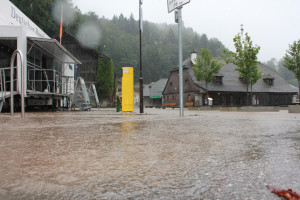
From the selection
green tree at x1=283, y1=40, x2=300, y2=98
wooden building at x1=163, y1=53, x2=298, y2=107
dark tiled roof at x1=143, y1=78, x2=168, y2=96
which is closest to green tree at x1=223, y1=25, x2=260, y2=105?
green tree at x1=283, y1=40, x2=300, y2=98

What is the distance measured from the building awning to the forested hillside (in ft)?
66.5

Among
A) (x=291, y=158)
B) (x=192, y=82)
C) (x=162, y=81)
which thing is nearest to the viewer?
(x=291, y=158)

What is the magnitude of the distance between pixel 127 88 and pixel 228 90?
1119 inches

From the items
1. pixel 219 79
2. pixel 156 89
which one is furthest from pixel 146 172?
pixel 156 89

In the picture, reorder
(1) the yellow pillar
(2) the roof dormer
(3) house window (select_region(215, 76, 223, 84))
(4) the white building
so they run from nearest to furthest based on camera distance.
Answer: (4) the white building, (1) the yellow pillar, (3) house window (select_region(215, 76, 223, 84)), (2) the roof dormer

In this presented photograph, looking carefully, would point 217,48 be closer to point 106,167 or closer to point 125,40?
point 125,40

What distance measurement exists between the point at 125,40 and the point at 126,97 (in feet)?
193

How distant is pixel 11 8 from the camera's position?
401 inches

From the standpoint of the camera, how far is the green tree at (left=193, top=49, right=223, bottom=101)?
3186 cm

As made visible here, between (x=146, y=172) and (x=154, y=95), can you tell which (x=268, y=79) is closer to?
(x=154, y=95)

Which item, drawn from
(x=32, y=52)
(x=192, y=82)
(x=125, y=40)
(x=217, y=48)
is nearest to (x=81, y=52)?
(x=192, y=82)

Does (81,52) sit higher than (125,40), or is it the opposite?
(125,40)

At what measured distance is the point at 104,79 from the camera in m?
31.4

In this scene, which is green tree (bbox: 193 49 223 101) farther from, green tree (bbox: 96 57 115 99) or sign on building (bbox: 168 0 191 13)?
sign on building (bbox: 168 0 191 13)
